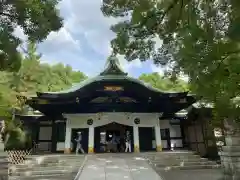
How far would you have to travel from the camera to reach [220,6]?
20.6 feet

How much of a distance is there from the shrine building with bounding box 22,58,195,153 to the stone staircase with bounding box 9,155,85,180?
2929 millimetres

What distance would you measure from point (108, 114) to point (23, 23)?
1055cm

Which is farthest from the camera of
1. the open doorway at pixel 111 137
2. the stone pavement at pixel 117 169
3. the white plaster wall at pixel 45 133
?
the white plaster wall at pixel 45 133

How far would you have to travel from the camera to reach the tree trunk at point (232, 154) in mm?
7711

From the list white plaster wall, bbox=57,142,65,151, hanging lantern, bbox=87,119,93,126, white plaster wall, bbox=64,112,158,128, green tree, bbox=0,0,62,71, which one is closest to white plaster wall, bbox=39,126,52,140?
white plaster wall, bbox=57,142,65,151

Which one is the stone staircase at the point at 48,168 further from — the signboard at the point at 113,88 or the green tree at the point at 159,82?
the green tree at the point at 159,82

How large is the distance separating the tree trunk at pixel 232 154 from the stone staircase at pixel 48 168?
6.12 meters

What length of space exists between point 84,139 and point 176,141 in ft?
23.7

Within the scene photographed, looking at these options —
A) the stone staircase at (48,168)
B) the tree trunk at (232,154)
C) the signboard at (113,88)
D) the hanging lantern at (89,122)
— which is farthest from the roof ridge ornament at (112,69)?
the tree trunk at (232,154)

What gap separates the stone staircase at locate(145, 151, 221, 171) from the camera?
36.0 ft

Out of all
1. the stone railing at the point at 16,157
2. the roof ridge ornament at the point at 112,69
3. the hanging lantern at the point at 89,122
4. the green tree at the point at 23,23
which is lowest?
the stone railing at the point at 16,157

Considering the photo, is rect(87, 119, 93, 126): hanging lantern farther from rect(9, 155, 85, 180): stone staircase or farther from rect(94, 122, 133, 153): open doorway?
rect(9, 155, 85, 180): stone staircase

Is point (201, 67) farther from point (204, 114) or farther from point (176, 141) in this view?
point (176, 141)

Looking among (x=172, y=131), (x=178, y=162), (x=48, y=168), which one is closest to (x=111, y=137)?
(x=172, y=131)
